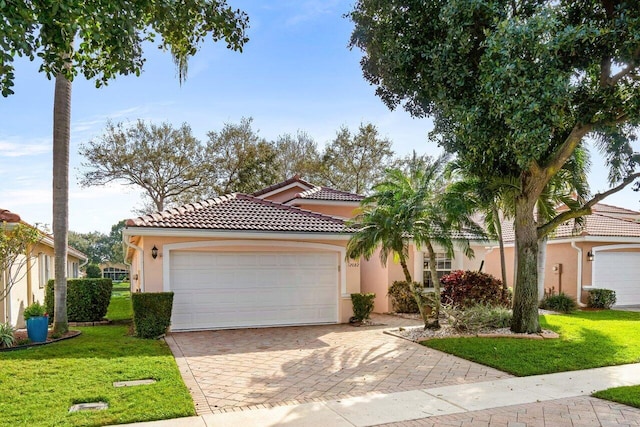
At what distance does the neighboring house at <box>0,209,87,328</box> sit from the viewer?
40.0 ft

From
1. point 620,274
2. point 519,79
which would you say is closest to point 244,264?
point 519,79

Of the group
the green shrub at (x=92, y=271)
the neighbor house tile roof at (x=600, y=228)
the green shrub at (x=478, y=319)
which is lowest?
the green shrub at (x=92, y=271)

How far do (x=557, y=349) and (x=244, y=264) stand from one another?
27.6 ft

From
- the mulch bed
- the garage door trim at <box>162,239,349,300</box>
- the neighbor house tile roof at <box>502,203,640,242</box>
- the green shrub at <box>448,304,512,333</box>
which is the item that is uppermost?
the neighbor house tile roof at <box>502,203,640,242</box>

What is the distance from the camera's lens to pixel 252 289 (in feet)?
43.5

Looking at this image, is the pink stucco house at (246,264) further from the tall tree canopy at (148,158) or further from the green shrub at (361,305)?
the tall tree canopy at (148,158)

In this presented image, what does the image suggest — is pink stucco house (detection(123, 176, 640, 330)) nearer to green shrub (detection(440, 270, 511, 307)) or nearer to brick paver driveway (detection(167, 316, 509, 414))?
brick paver driveway (detection(167, 316, 509, 414))

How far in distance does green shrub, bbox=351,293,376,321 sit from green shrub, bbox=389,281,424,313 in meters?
2.58

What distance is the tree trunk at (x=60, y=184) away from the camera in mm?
11258

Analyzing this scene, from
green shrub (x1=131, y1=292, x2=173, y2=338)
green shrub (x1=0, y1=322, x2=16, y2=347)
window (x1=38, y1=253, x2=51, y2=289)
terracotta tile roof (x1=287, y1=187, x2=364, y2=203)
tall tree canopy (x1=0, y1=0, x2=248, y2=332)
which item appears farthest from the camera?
terracotta tile roof (x1=287, y1=187, x2=364, y2=203)

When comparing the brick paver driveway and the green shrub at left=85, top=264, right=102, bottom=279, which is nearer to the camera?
the brick paver driveway

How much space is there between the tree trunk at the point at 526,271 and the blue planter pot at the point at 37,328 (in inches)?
457

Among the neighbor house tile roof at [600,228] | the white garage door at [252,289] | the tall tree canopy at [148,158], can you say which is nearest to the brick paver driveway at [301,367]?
the white garage door at [252,289]

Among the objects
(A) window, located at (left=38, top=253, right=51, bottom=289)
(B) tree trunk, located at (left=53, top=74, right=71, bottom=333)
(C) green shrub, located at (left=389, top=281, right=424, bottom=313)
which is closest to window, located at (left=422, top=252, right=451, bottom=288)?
(C) green shrub, located at (left=389, top=281, right=424, bottom=313)
